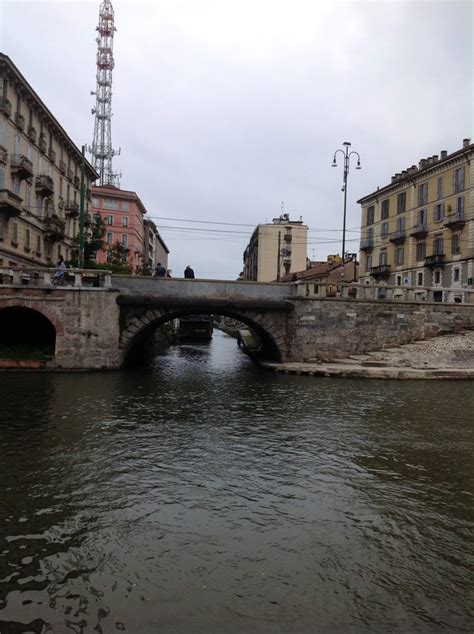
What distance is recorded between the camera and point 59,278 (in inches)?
1003

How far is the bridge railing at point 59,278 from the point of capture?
24.5 m

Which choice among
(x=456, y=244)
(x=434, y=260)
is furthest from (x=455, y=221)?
(x=434, y=260)

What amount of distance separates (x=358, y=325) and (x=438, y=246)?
2385 cm

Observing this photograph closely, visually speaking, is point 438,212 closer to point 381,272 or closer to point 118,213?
point 381,272

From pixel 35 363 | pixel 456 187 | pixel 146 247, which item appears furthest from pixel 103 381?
pixel 146 247

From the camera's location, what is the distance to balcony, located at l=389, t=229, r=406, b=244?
173ft

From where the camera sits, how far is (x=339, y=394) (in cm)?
1905

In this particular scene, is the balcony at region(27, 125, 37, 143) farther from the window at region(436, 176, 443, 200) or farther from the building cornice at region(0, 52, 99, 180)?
the window at region(436, 176, 443, 200)

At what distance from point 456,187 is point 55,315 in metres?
38.9

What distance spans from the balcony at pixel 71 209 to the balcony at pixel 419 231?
3537 centimetres

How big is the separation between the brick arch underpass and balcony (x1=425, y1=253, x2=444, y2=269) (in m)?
25.6

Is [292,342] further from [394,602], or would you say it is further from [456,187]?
[456,187]

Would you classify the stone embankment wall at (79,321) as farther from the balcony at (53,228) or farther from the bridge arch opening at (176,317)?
the balcony at (53,228)

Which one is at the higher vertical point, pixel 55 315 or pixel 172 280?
pixel 172 280
